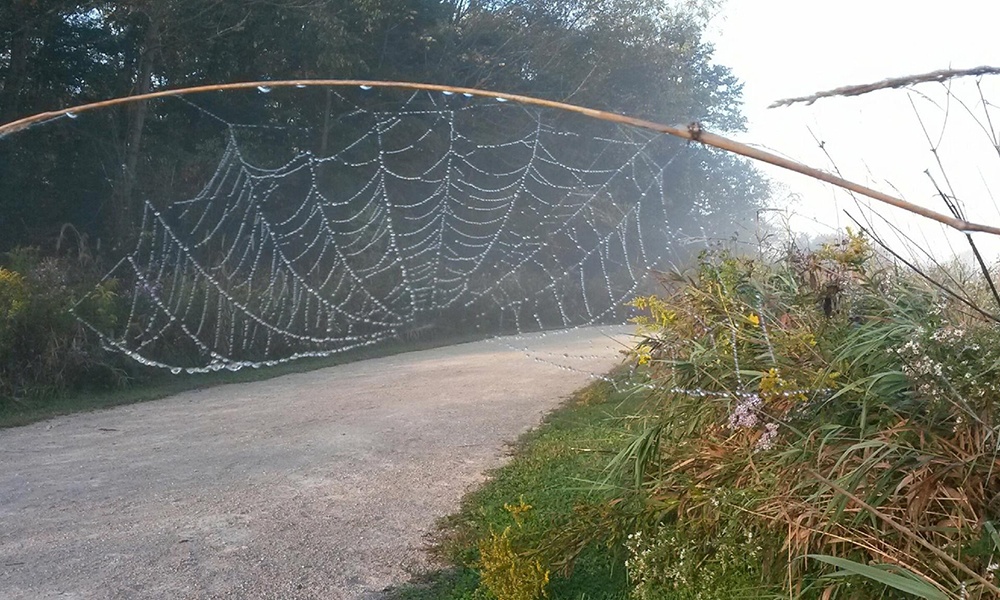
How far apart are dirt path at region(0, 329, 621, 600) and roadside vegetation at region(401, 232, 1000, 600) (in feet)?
1.78

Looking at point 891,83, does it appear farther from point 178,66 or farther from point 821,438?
point 178,66

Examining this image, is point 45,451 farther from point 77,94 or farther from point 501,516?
point 77,94

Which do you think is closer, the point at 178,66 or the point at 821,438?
the point at 821,438

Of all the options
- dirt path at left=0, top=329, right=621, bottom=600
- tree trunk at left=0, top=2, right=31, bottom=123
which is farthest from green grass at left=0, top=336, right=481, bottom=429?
tree trunk at left=0, top=2, right=31, bottom=123

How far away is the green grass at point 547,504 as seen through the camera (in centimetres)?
390

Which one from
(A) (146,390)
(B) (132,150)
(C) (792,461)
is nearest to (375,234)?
(A) (146,390)

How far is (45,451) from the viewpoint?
23.6ft

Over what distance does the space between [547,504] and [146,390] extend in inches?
277

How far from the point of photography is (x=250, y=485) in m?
5.87

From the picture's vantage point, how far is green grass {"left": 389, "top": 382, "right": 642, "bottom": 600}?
3900mm

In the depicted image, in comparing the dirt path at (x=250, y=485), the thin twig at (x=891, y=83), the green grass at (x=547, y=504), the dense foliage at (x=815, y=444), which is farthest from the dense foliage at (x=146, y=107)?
the thin twig at (x=891, y=83)

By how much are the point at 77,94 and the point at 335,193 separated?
385 centimetres

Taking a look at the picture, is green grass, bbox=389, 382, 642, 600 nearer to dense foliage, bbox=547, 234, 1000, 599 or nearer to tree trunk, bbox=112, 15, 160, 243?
dense foliage, bbox=547, 234, 1000, 599

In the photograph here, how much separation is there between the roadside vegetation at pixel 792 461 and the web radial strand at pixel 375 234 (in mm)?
3997
